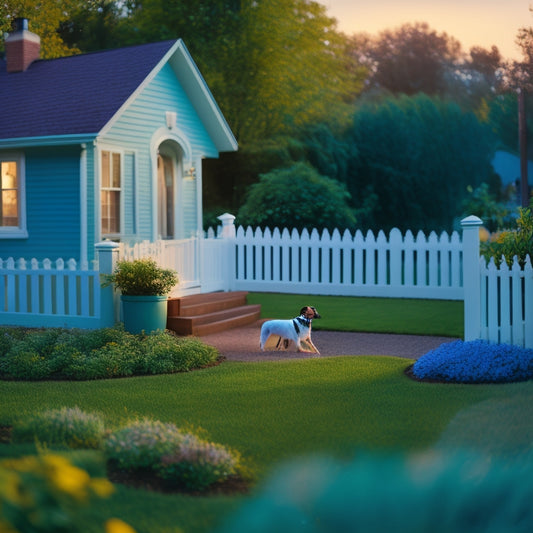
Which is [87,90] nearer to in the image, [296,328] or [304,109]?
[296,328]

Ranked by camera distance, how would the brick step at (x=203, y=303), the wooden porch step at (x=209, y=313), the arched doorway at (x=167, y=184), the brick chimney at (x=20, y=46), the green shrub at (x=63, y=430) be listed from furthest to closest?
the brick chimney at (x=20, y=46), the arched doorway at (x=167, y=184), the brick step at (x=203, y=303), the wooden porch step at (x=209, y=313), the green shrub at (x=63, y=430)

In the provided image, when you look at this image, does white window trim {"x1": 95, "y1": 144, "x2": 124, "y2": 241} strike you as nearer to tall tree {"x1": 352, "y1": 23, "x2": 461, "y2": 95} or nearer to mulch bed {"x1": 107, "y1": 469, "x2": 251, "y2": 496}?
mulch bed {"x1": 107, "y1": 469, "x2": 251, "y2": 496}

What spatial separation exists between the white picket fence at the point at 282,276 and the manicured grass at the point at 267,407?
1462 millimetres

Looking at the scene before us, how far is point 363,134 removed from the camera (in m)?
33.3

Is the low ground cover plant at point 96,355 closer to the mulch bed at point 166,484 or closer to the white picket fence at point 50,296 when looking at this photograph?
the white picket fence at point 50,296

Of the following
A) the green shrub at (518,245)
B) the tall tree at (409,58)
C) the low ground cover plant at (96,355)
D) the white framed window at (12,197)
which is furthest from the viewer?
the tall tree at (409,58)

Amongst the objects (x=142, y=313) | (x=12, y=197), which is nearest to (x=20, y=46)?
(x=12, y=197)

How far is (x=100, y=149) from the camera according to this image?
15.9 m

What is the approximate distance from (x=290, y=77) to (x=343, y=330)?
1969 cm

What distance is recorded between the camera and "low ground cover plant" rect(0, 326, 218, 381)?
9.72 metres

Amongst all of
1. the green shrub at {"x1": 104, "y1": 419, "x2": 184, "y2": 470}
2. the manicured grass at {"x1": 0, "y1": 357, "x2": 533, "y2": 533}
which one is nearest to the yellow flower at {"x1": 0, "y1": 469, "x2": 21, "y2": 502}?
the manicured grass at {"x1": 0, "y1": 357, "x2": 533, "y2": 533}

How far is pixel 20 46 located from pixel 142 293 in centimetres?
1016

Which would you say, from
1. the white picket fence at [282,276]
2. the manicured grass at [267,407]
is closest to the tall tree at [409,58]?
A: the white picket fence at [282,276]

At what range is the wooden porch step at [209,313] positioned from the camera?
13234 mm
